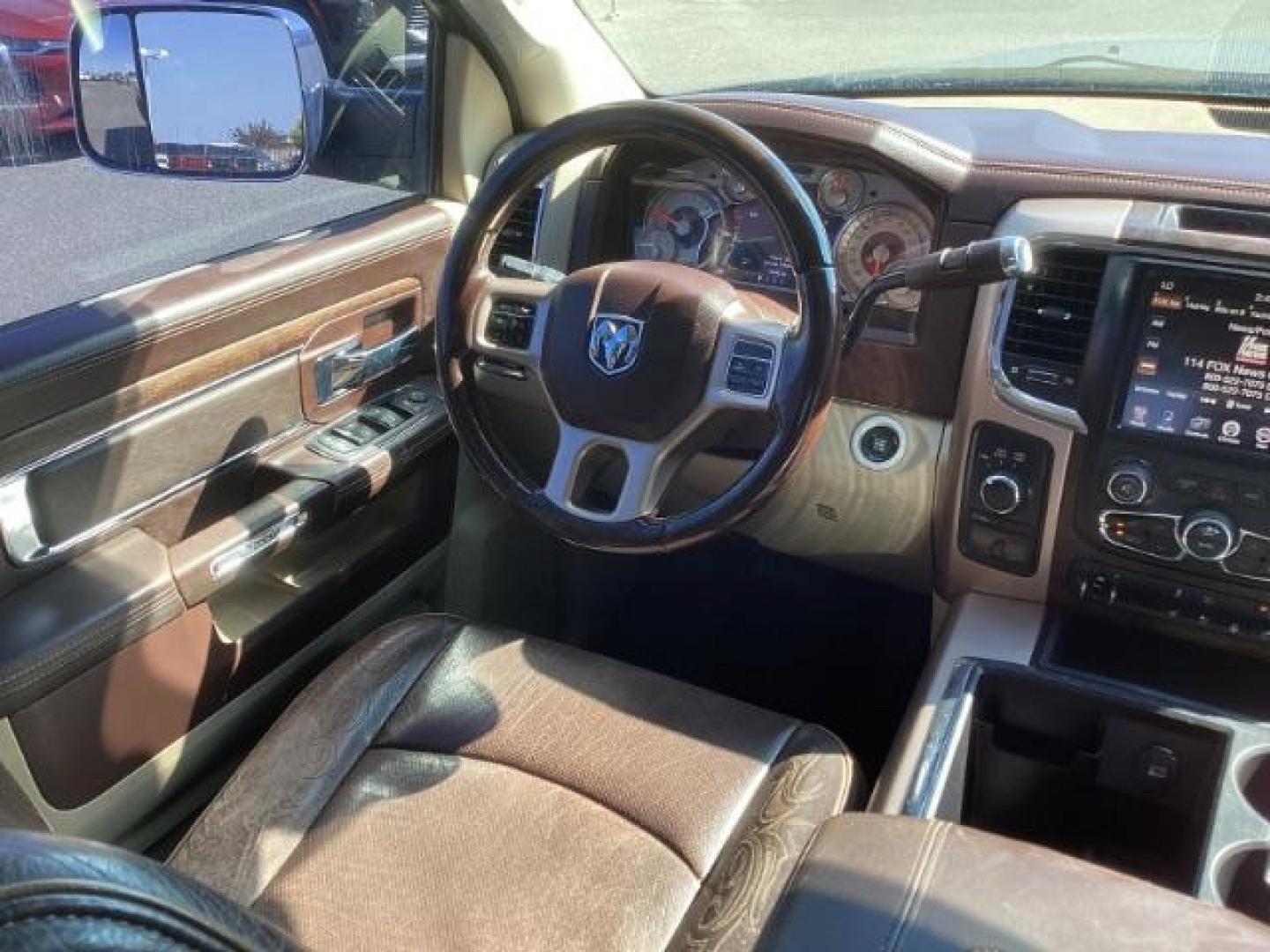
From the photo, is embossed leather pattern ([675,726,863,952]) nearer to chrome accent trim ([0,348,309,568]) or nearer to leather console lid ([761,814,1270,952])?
leather console lid ([761,814,1270,952])

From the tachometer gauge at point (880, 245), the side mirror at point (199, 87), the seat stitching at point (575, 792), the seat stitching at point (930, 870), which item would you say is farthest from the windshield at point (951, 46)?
the seat stitching at point (930, 870)

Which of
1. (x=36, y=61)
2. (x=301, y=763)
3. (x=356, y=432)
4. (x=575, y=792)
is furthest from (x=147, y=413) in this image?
(x=36, y=61)

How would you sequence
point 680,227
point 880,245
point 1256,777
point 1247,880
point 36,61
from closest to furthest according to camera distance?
1. point 1247,880
2. point 1256,777
3. point 880,245
4. point 680,227
5. point 36,61

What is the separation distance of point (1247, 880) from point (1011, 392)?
698mm

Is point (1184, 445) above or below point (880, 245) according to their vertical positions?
Answer: below

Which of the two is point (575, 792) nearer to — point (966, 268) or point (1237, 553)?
point (966, 268)

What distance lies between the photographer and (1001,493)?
1867mm

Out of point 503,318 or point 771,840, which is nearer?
point 771,840

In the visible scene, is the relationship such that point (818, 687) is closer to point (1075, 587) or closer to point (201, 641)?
point (1075, 587)

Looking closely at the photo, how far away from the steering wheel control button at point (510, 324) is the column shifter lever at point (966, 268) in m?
0.49

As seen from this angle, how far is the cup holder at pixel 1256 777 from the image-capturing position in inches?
60.6

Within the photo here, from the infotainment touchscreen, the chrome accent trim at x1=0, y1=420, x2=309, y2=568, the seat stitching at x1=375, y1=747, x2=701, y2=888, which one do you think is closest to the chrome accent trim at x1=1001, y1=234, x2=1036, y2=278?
the infotainment touchscreen

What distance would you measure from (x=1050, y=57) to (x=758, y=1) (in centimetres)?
81

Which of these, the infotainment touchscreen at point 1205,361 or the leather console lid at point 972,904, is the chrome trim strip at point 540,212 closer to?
the infotainment touchscreen at point 1205,361
